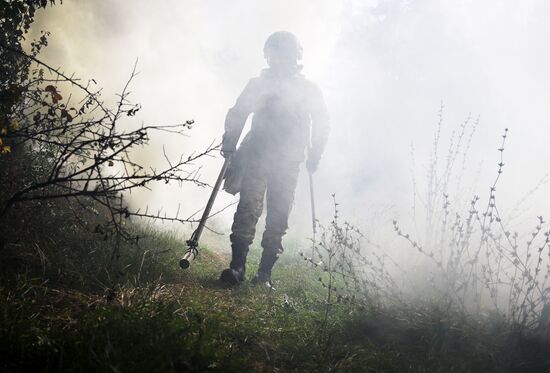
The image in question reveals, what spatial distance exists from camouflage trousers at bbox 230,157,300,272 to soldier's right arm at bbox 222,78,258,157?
35cm

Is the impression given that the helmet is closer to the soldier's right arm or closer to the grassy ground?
the soldier's right arm

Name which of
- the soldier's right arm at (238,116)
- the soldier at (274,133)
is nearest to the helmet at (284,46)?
the soldier at (274,133)

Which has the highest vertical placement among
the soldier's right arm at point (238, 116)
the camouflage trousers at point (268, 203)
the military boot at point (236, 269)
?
the soldier's right arm at point (238, 116)

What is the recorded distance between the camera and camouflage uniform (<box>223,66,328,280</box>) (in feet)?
14.0

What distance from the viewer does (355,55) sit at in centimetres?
1912

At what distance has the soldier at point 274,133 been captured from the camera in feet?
14.0

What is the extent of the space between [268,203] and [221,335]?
2.48 meters

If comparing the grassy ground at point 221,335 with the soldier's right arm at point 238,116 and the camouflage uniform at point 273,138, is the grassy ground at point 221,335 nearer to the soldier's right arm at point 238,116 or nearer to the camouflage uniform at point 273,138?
the camouflage uniform at point 273,138

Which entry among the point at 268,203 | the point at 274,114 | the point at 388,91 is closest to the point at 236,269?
the point at 268,203

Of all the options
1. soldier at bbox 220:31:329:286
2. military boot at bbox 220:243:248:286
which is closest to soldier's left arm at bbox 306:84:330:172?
soldier at bbox 220:31:329:286

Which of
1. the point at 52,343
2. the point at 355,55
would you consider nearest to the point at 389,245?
the point at 52,343

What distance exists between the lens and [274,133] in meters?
4.41

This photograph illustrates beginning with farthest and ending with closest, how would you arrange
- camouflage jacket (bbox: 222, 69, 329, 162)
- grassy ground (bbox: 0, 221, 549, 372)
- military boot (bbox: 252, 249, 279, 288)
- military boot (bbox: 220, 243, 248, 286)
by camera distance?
camouflage jacket (bbox: 222, 69, 329, 162), military boot (bbox: 252, 249, 279, 288), military boot (bbox: 220, 243, 248, 286), grassy ground (bbox: 0, 221, 549, 372)

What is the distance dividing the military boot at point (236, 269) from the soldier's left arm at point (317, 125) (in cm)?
150
